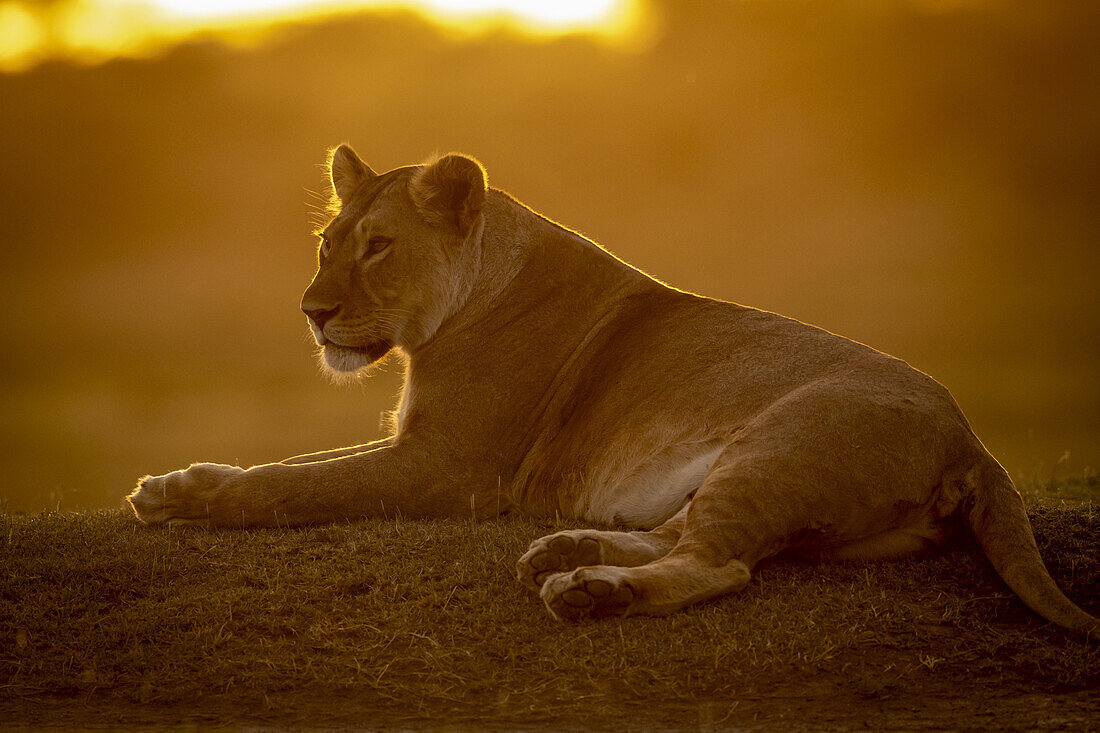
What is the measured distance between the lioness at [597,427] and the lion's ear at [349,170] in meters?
0.01

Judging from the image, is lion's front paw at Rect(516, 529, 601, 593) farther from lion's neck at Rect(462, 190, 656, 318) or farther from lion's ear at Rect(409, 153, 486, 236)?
lion's ear at Rect(409, 153, 486, 236)

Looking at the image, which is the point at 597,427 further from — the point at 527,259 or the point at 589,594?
the point at 589,594

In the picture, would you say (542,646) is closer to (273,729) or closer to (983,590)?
(273,729)

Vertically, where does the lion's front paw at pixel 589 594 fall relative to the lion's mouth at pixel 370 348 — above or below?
below

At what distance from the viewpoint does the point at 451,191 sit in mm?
6406

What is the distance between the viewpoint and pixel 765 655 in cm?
391

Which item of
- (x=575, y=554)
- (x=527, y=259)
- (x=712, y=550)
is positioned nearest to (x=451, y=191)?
(x=527, y=259)

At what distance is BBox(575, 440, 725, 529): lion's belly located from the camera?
17.2ft

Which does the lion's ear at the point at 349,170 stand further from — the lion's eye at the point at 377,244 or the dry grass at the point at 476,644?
the dry grass at the point at 476,644

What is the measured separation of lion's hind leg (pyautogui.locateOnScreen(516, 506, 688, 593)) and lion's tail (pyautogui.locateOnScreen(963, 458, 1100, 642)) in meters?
1.39

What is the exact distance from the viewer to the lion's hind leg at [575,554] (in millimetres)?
4320

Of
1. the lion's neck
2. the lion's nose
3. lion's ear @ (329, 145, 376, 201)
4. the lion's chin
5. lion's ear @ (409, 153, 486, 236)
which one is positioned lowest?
the lion's chin

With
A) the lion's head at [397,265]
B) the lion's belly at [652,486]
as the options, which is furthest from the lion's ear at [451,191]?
the lion's belly at [652,486]

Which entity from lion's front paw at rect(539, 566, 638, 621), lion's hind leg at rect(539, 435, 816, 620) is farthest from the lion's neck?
lion's front paw at rect(539, 566, 638, 621)
